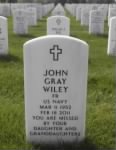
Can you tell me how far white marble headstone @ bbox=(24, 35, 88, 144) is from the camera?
429 centimetres

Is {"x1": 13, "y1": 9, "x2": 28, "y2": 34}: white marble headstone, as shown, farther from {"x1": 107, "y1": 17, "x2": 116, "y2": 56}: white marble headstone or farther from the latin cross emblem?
the latin cross emblem

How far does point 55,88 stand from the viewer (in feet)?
14.5

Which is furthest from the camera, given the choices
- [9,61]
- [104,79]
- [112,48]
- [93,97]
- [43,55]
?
[112,48]

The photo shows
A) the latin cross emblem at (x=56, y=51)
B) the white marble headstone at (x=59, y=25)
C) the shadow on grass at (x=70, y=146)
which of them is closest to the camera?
the latin cross emblem at (x=56, y=51)

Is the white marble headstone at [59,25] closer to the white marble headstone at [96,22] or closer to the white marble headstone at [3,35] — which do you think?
the white marble headstone at [3,35]

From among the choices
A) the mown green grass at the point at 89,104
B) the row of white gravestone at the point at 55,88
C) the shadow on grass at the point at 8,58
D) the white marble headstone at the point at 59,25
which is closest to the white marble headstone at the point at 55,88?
the row of white gravestone at the point at 55,88

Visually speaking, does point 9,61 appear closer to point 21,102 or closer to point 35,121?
point 21,102

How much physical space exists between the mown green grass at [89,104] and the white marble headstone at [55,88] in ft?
0.71

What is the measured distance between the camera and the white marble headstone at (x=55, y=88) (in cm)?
429

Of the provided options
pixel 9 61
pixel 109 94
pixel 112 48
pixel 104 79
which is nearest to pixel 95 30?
pixel 112 48

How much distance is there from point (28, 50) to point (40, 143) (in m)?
1.08

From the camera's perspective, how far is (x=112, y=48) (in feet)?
35.6

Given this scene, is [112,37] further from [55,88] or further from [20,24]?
[55,88]

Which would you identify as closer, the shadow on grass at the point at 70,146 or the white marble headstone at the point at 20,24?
the shadow on grass at the point at 70,146
